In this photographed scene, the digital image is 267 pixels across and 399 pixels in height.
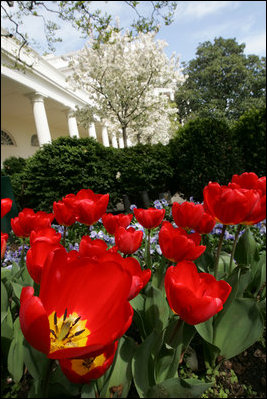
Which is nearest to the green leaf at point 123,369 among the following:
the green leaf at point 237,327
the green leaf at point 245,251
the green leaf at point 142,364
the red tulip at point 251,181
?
the green leaf at point 142,364

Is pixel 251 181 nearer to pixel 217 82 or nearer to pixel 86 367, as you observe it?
pixel 86 367

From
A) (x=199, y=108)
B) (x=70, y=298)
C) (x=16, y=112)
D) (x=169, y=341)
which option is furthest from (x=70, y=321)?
(x=16, y=112)

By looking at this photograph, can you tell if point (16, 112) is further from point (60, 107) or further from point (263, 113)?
point (263, 113)

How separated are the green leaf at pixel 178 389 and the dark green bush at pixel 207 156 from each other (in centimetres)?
439

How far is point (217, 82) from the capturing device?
208cm

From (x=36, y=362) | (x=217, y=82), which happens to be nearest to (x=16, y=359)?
(x=36, y=362)

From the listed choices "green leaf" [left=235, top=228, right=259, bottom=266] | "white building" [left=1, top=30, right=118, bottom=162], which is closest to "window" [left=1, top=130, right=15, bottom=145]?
"white building" [left=1, top=30, right=118, bottom=162]

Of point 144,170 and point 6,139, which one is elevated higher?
point 6,139

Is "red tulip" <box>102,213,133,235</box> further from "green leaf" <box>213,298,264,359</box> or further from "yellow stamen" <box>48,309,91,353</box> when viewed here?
"yellow stamen" <box>48,309,91,353</box>

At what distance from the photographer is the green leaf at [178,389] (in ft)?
2.04

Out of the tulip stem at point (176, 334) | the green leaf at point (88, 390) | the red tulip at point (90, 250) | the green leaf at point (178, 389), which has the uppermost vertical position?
the red tulip at point (90, 250)

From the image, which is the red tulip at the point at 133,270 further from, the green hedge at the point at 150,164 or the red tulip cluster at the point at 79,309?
the green hedge at the point at 150,164

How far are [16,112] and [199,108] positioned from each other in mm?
17934

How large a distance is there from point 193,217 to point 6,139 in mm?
18938
